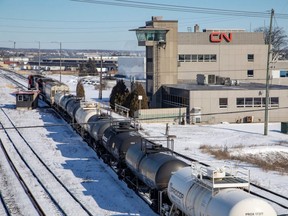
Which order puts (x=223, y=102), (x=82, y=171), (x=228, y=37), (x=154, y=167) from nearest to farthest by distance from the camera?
(x=154, y=167), (x=82, y=171), (x=223, y=102), (x=228, y=37)

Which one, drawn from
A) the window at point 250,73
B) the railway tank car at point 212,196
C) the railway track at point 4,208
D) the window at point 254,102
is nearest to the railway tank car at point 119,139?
the railway track at point 4,208

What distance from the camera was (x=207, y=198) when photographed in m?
16.5

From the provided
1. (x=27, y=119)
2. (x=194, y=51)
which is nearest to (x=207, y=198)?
(x=27, y=119)

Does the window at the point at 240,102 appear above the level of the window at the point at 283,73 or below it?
below

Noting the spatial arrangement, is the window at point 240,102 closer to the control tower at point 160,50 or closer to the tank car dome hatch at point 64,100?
the control tower at point 160,50

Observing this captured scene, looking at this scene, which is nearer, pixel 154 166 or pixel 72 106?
pixel 154 166

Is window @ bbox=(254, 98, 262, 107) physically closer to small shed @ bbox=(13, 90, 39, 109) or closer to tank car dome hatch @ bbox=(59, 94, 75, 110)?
tank car dome hatch @ bbox=(59, 94, 75, 110)

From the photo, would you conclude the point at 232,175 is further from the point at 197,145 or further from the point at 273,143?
the point at 273,143

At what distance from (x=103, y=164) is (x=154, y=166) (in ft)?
40.5

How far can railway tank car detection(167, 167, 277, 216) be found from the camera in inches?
587

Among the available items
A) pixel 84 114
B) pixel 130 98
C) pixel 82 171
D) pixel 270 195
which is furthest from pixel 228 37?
pixel 270 195

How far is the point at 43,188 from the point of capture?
27.2 metres

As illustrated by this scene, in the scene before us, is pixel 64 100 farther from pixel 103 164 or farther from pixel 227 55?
pixel 227 55

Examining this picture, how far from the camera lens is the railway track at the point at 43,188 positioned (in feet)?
76.4
